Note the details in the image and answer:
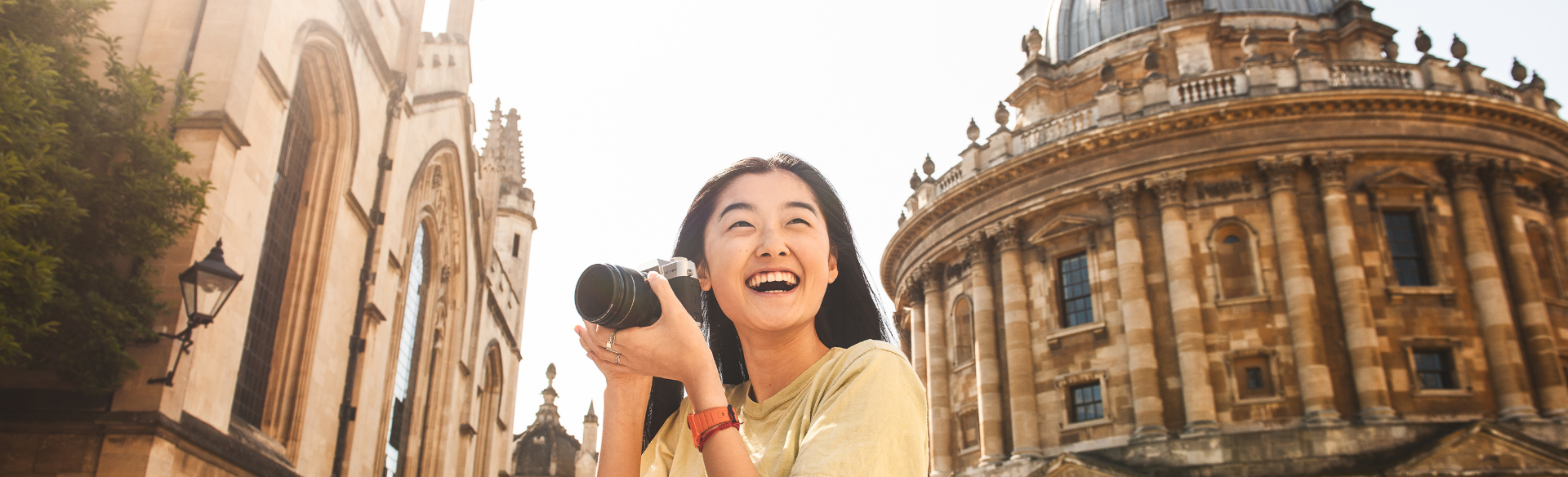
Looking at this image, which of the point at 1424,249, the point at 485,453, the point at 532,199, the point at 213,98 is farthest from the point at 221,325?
the point at 532,199

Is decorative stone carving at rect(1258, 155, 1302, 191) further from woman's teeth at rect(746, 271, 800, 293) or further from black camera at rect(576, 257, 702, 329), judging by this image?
black camera at rect(576, 257, 702, 329)

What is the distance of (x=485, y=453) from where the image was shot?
2995 centimetres

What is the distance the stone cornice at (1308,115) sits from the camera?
2400 centimetres

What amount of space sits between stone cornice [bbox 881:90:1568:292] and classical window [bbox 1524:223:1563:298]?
8.65 feet

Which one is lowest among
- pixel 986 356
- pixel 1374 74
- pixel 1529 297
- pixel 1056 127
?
pixel 986 356

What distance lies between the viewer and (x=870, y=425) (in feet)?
6.22

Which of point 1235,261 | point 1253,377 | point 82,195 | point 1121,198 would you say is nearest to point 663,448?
point 82,195

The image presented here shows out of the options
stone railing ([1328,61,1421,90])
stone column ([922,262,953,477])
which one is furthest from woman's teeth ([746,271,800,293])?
stone column ([922,262,953,477])

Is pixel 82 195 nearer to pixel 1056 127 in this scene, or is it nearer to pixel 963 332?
pixel 1056 127

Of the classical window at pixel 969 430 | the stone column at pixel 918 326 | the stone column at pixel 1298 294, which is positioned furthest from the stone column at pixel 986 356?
the stone column at pixel 1298 294

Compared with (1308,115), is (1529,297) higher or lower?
lower

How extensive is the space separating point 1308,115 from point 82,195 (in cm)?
2517

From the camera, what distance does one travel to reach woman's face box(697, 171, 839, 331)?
2363 millimetres

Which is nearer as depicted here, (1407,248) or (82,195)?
(82,195)
